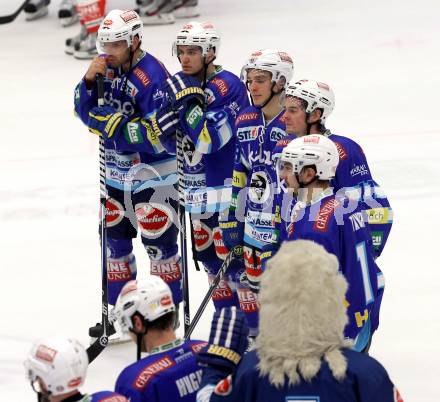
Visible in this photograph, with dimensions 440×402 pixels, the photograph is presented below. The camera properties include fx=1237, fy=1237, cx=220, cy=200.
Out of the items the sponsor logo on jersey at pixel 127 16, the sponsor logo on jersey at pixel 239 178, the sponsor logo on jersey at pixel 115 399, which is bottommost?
the sponsor logo on jersey at pixel 239 178

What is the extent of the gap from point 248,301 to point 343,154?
108cm

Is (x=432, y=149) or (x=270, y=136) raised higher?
(x=270, y=136)

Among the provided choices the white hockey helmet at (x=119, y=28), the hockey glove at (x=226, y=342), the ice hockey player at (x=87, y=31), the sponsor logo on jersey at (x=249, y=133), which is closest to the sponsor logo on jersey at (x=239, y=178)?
the sponsor logo on jersey at (x=249, y=133)

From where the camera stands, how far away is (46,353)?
3289 mm

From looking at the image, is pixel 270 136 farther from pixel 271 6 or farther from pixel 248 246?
pixel 271 6

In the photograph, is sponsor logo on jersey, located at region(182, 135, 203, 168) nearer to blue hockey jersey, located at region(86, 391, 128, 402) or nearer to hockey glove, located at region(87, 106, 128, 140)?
hockey glove, located at region(87, 106, 128, 140)

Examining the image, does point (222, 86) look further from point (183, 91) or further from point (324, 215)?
point (324, 215)

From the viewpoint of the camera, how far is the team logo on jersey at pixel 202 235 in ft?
19.1

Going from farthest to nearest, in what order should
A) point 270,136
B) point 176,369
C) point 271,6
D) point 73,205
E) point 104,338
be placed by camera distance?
point 271,6, point 73,205, point 104,338, point 270,136, point 176,369

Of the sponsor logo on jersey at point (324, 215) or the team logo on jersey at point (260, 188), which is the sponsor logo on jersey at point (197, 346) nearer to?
the sponsor logo on jersey at point (324, 215)

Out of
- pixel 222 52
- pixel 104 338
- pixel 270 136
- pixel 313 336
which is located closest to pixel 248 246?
pixel 270 136

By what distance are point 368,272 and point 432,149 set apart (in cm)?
432

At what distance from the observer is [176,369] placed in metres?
3.54

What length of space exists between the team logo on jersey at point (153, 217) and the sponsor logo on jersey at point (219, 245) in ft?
1.11
